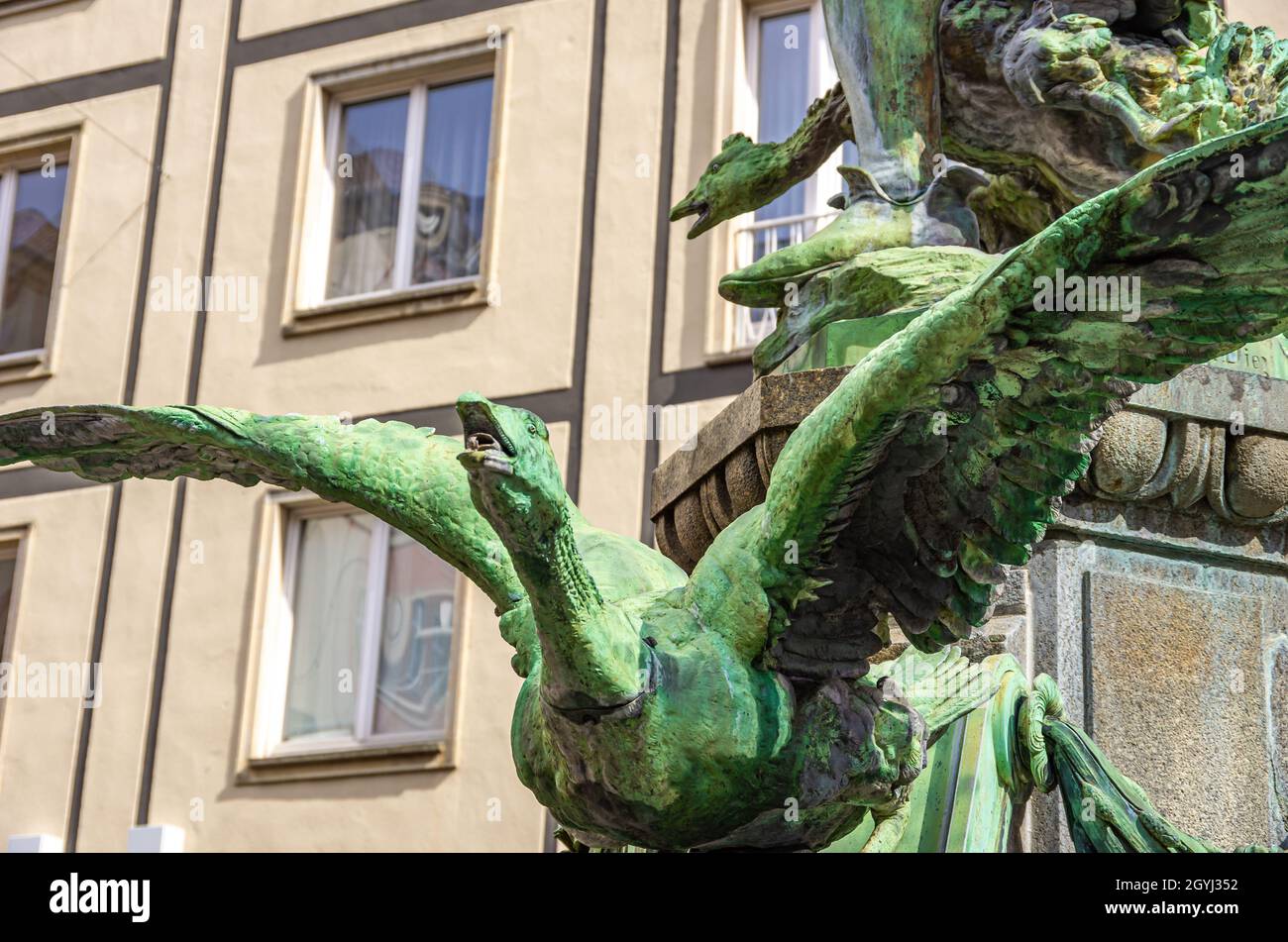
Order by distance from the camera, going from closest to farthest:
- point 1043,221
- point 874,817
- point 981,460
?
1. point 981,460
2. point 874,817
3. point 1043,221

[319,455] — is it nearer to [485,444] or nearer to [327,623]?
[485,444]

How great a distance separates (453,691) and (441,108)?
444 cm

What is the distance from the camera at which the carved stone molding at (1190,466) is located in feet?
13.7

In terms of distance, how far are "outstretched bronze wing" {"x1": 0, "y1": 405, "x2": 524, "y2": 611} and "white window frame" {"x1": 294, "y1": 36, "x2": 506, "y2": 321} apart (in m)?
10.5

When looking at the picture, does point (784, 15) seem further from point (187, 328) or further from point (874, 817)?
point (874, 817)

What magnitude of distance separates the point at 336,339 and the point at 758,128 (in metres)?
3.33

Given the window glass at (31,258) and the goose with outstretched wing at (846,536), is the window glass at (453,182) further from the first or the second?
the goose with outstretched wing at (846,536)

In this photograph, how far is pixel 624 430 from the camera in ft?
45.1

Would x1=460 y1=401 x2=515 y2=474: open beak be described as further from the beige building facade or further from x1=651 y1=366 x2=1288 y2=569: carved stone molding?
the beige building facade

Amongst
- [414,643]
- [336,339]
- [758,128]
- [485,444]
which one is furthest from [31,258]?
[485,444]

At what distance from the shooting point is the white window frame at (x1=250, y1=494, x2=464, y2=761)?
45.4 feet

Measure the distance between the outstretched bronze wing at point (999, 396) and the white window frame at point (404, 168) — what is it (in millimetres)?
11207

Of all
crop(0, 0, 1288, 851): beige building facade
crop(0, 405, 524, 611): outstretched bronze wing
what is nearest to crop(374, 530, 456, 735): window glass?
crop(0, 0, 1288, 851): beige building facade
